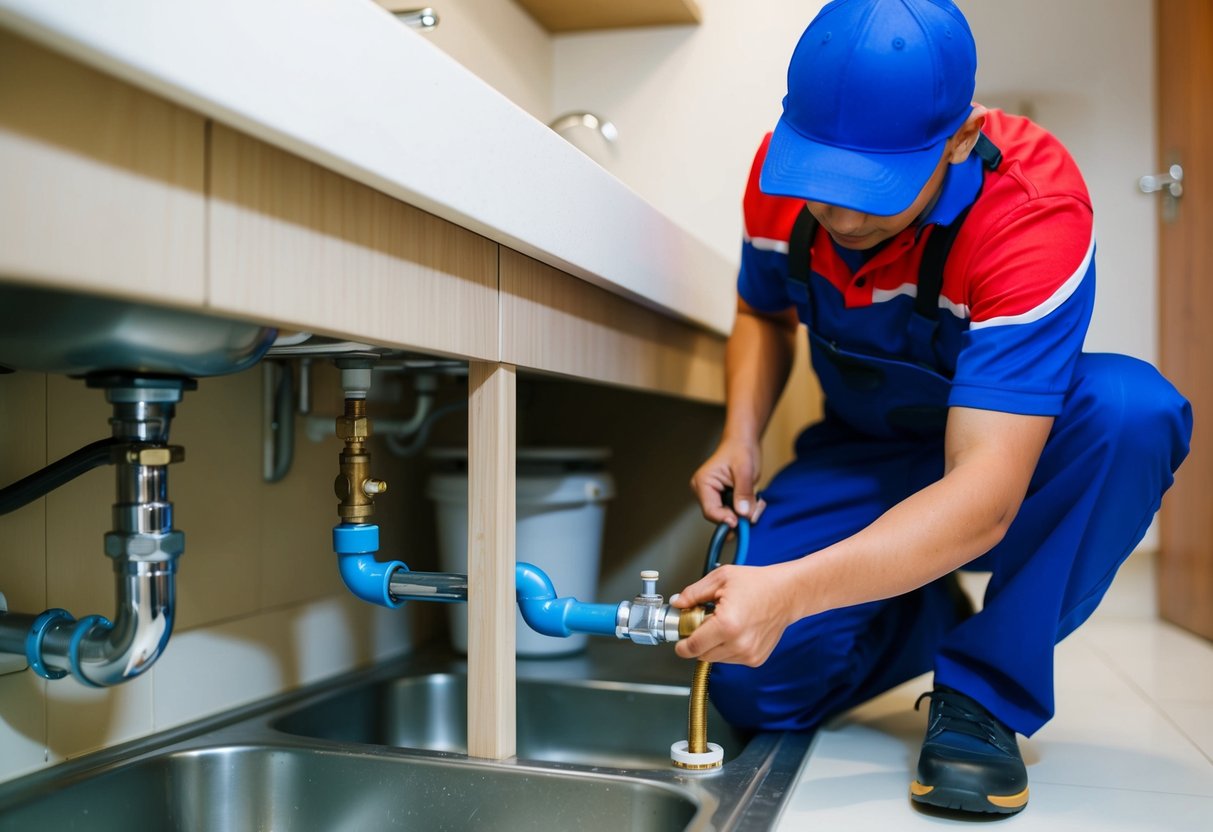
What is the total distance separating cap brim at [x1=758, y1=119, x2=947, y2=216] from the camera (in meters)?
0.87

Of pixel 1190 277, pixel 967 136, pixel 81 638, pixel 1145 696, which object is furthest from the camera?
pixel 1190 277

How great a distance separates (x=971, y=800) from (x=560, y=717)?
0.55 meters

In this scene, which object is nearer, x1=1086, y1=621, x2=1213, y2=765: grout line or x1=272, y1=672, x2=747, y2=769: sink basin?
x1=1086, y1=621, x2=1213, y2=765: grout line

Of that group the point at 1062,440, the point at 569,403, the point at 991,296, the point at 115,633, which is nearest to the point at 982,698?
the point at 1062,440

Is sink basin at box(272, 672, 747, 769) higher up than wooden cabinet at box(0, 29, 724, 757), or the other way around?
wooden cabinet at box(0, 29, 724, 757)

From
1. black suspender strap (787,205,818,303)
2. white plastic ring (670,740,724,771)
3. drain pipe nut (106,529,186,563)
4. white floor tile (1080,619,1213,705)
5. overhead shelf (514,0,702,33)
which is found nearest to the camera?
drain pipe nut (106,529,186,563)

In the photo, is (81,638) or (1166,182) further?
(1166,182)

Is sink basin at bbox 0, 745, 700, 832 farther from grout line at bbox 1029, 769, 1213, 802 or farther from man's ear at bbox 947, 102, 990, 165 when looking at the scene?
man's ear at bbox 947, 102, 990, 165

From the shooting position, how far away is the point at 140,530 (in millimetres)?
666

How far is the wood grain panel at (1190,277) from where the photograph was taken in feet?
5.86

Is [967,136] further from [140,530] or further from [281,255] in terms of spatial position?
[140,530]

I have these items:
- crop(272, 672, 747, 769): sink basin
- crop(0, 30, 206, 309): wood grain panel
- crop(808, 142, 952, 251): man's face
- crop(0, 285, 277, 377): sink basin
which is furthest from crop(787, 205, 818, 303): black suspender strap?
crop(0, 30, 206, 309): wood grain panel

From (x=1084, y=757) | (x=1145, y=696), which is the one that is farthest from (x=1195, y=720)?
(x=1084, y=757)

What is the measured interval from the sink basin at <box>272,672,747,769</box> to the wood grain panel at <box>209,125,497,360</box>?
0.61 metres
